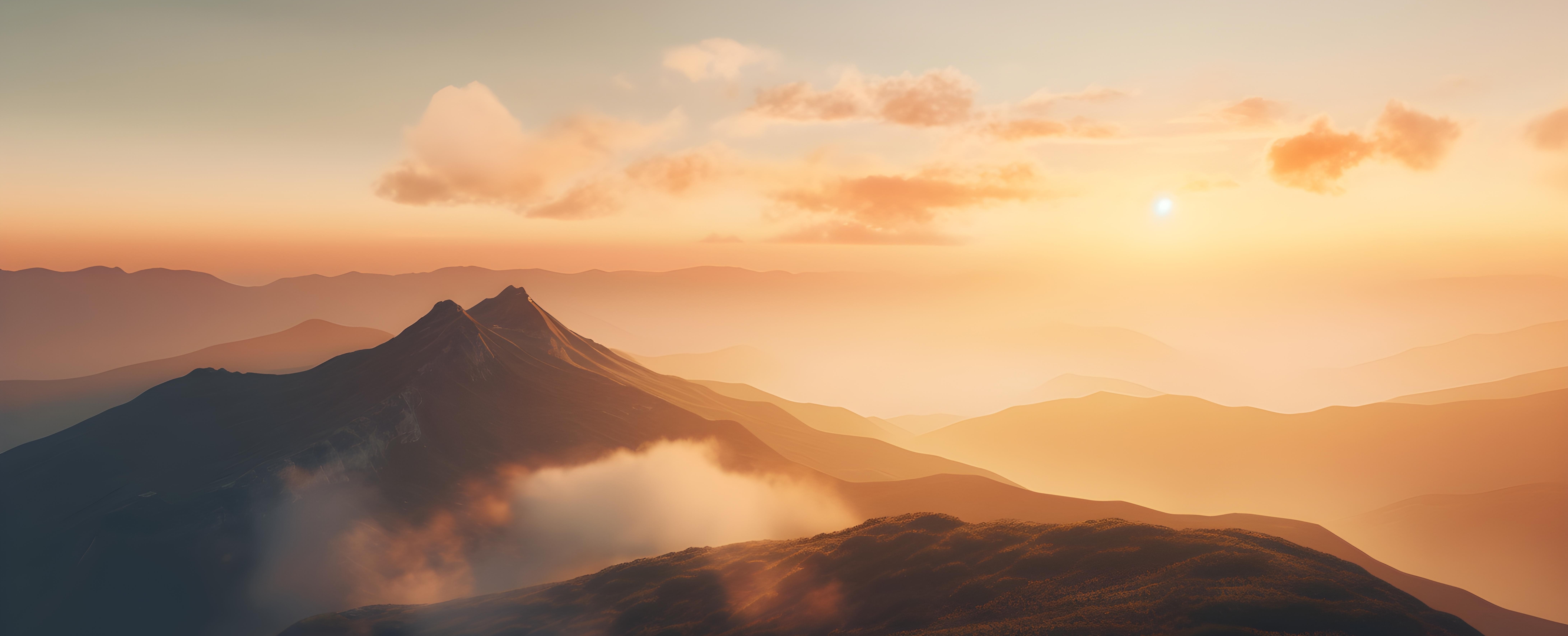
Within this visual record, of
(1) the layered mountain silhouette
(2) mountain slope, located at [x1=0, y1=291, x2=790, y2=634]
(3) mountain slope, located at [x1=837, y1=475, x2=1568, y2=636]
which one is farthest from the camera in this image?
(3) mountain slope, located at [x1=837, y1=475, x2=1568, y2=636]

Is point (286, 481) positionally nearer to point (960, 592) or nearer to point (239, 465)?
point (239, 465)

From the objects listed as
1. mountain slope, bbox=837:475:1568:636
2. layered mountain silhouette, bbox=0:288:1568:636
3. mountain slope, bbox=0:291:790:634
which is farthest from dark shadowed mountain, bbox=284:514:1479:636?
mountain slope, bbox=0:291:790:634

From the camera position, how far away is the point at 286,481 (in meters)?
134

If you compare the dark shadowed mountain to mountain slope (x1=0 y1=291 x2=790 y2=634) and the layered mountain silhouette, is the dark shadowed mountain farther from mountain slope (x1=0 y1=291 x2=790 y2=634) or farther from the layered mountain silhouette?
mountain slope (x1=0 y1=291 x2=790 y2=634)

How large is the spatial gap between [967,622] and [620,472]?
5062 inches

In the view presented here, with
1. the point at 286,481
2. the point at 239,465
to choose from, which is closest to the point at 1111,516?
the point at 286,481

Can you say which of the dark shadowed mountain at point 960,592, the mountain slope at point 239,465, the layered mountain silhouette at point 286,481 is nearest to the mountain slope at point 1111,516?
the layered mountain silhouette at point 286,481

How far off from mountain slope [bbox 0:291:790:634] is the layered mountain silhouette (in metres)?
0.38

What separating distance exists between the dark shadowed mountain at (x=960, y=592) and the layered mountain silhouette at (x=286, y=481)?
41.4 m

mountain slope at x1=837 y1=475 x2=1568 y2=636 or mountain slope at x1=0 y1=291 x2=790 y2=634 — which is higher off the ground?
mountain slope at x1=0 y1=291 x2=790 y2=634

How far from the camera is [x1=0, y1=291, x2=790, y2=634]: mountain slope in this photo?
116 metres

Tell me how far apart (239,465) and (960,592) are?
15556 cm

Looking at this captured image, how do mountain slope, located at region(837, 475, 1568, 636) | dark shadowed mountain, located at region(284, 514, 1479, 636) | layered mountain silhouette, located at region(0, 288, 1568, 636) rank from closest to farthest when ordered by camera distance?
1. dark shadowed mountain, located at region(284, 514, 1479, 636)
2. layered mountain silhouette, located at region(0, 288, 1568, 636)
3. mountain slope, located at region(837, 475, 1568, 636)

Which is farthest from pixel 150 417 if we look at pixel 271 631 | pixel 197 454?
pixel 271 631
